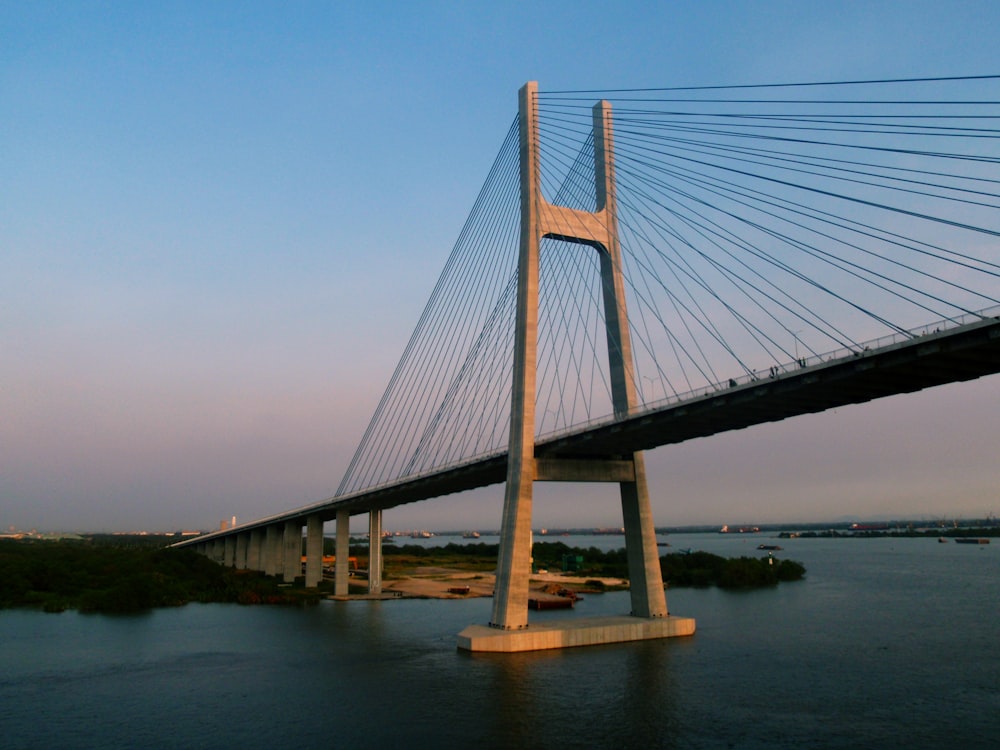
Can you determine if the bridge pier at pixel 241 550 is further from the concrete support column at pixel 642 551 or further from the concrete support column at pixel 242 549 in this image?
the concrete support column at pixel 642 551

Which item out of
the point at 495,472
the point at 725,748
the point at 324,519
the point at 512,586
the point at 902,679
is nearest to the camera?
the point at 725,748

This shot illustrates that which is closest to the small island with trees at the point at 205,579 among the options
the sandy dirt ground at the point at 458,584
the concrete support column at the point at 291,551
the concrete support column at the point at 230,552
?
the sandy dirt ground at the point at 458,584

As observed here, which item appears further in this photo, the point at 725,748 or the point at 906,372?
the point at 906,372

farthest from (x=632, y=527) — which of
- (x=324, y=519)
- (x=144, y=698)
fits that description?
(x=324, y=519)

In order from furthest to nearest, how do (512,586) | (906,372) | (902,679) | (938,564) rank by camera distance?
(938,564) → (512,586) → (902,679) → (906,372)

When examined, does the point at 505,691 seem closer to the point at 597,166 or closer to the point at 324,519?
the point at 597,166

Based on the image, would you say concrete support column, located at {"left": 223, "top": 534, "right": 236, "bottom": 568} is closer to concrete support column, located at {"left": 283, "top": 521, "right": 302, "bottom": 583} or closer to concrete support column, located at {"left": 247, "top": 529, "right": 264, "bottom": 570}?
concrete support column, located at {"left": 247, "top": 529, "right": 264, "bottom": 570}

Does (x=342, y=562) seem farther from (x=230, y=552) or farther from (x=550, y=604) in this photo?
(x=230, y=552)
